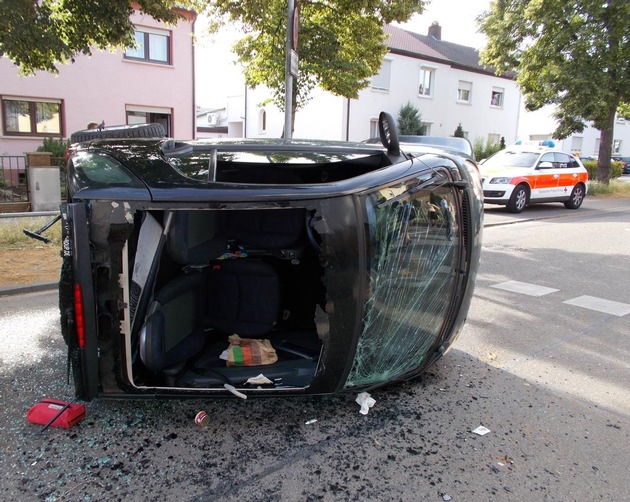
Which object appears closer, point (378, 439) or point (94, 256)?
point (94, 256)

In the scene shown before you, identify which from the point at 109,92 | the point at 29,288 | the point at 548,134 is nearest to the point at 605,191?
the point at 109,92

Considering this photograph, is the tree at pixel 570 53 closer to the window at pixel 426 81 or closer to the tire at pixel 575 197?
the tire at pixel 575 197

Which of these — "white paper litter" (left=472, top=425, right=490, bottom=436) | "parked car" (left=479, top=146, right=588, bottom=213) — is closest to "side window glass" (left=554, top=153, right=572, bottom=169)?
"parked car" (left=479, top=146, right=588, bottom=213)

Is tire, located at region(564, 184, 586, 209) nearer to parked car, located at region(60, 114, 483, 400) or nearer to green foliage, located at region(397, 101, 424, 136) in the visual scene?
green foliage, located at region(397, 101, 424, 136)

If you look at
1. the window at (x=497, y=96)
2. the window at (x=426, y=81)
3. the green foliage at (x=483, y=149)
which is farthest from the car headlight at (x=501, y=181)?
the window at (x=497, y=96)

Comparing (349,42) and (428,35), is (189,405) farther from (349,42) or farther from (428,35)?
(428,35)

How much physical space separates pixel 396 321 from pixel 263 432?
1.03 metres

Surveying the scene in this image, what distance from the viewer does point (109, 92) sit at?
17703 mm

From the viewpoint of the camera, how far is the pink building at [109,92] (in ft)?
53.2

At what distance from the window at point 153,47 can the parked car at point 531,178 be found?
12.6 meters

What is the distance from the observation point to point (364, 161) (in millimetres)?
3307

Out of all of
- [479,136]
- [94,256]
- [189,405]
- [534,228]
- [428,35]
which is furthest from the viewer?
[428,35]

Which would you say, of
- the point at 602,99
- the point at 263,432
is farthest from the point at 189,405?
the point at 602,99

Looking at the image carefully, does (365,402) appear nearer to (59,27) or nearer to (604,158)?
(59,27)
